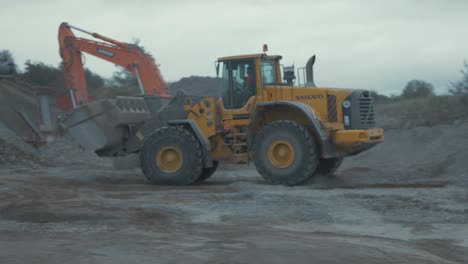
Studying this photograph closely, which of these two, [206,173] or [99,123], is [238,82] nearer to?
[206,173]

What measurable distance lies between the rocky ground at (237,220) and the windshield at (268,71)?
217 centimetres

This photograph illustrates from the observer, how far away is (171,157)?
1619cm

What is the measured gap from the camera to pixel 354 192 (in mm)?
12758

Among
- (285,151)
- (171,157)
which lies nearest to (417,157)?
(285,151)

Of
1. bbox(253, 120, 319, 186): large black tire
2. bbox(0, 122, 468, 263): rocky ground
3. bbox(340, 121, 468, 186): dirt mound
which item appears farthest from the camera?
bbox(340, 121, 468, 186): dirt mound

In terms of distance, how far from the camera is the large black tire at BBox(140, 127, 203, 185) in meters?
15.9

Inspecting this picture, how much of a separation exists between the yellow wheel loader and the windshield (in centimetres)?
2

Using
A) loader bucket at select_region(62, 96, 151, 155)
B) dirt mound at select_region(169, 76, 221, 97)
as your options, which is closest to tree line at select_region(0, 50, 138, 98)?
dirt mound at select_region(169, 76, 221, 97)

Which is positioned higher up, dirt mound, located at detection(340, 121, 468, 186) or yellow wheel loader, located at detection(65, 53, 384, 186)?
yellow wheel loader, located at detection(65, 53, 384, 186)

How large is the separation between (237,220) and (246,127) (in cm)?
565

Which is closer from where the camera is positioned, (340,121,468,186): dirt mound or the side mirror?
the side mirror

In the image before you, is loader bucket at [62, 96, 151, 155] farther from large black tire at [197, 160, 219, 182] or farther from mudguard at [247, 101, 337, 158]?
mudguard at [247, 101, 337, 158]

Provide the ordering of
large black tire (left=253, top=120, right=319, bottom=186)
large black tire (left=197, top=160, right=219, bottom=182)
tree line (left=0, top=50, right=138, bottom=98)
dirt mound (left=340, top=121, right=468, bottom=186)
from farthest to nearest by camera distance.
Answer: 1. tree line (left=0, top=50, right=138, bottom=98)
2. dirt mound (left=340, top=121, right=468, bottom=186)
3. large black tire (left=197, top=160, right=219, bottom=182)
4. large black tire (left=253, top=120, right=319, bottom=186)

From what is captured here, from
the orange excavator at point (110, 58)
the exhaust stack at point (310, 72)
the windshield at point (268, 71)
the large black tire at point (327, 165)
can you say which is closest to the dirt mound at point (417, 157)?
the large black tire at point (327, 165)
